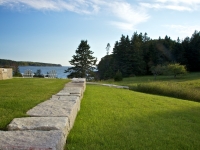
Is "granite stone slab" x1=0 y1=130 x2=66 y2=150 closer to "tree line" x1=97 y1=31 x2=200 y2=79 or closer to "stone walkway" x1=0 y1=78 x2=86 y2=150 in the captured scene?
"stone walkway" x1=0 y1=78 x2=86 y2=150

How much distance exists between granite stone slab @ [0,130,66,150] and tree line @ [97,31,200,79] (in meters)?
35.8

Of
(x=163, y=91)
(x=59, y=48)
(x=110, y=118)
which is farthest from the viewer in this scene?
(x=59, y=48)

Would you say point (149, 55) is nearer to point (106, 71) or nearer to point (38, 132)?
point (106, 71)

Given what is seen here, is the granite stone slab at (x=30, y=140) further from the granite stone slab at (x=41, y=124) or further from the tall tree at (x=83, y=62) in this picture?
the tall tree at (x=83, y=62)

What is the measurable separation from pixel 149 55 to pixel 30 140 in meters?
41.3

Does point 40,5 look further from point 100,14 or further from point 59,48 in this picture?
point 59,48

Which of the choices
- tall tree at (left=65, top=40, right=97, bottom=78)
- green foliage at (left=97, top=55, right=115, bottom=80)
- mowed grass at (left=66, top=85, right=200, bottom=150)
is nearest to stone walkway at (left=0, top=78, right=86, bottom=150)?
mowed grass at (left=66, top=85, right=200, bottom=150)

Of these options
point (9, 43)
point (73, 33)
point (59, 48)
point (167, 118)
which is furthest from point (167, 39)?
point (167, 118)

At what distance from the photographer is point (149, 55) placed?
41.2 meters

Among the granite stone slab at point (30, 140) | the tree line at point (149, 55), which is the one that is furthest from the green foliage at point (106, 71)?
the granite stone slab at point (30, 140)

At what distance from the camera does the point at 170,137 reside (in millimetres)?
2688

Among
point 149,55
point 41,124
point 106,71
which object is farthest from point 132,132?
point 149,55

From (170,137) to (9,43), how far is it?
12004 mm

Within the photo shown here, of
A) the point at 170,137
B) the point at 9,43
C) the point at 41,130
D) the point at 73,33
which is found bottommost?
the point at 170,137
